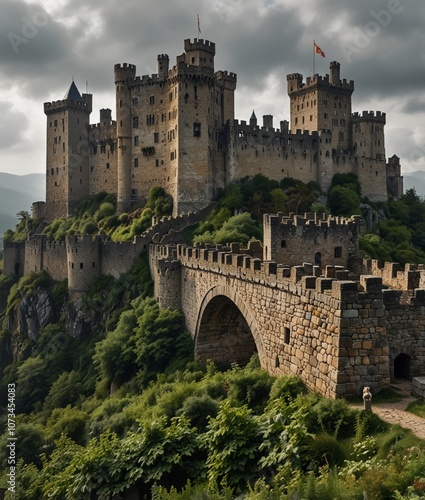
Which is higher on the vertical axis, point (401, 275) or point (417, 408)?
point (401, 275)

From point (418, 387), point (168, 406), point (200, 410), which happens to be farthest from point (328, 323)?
point (168, 406)

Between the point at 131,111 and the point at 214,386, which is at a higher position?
the point at 131,111

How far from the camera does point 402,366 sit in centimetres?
1642

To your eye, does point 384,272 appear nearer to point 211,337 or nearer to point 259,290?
point 259,290

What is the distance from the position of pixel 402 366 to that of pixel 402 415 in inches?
141

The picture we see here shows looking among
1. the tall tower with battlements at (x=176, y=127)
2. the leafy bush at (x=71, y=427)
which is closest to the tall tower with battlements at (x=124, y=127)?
the tall tower with battlements at (x=176, y=127)

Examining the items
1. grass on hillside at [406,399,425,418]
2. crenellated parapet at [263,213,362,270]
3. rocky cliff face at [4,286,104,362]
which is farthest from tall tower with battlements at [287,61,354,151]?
grass on hillside at [406,399,425,418]

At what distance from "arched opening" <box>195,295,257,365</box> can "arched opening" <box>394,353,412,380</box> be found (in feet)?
41.1

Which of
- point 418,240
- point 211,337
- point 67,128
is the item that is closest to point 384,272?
point 211,337

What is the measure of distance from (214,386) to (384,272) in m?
8.64

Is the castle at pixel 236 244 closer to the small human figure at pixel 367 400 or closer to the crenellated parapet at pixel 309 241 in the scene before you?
the crenellated parapet at pixel 309 241

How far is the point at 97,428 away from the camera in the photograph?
90.1 ft

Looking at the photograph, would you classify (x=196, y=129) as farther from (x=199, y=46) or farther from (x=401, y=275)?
(x=401, y=275)

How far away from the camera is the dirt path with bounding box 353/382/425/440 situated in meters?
12.3
